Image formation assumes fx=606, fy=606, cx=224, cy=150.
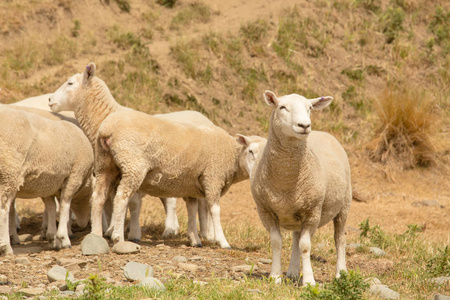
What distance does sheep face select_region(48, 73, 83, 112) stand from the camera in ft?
29.9

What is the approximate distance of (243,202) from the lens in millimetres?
12102

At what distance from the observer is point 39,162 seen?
705 cm

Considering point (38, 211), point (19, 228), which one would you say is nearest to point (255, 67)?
point (38, 211)

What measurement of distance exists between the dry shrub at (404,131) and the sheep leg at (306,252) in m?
7.94

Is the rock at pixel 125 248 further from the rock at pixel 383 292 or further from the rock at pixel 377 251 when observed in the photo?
the rock at pixel 377 251

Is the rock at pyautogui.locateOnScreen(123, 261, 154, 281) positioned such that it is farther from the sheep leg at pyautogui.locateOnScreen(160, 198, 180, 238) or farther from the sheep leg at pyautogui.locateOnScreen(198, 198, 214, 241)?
the sheep leg at pyautogui.locateOnScreen(198, 198, 214, 241)

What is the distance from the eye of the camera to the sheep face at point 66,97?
9.12 m

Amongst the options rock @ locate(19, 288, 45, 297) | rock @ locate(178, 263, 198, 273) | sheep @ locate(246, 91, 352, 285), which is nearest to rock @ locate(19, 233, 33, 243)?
rock @ locate(178, 263, 198, 273)

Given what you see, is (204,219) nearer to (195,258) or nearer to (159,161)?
(159,161)

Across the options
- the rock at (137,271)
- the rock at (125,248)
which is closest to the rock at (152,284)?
the rock at (137,271)

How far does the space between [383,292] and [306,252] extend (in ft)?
2.51

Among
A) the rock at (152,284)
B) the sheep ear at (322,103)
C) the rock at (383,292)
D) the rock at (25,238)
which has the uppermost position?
the sheep ear at (322,103)

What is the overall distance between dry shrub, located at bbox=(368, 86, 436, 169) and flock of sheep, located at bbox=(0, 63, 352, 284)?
17.2 feet

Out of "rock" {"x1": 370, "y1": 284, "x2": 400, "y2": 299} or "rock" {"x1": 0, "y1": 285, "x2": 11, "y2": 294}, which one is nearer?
"rock" {"x1": 0, "y1": 285, "x2": 11, "y2": 294}
